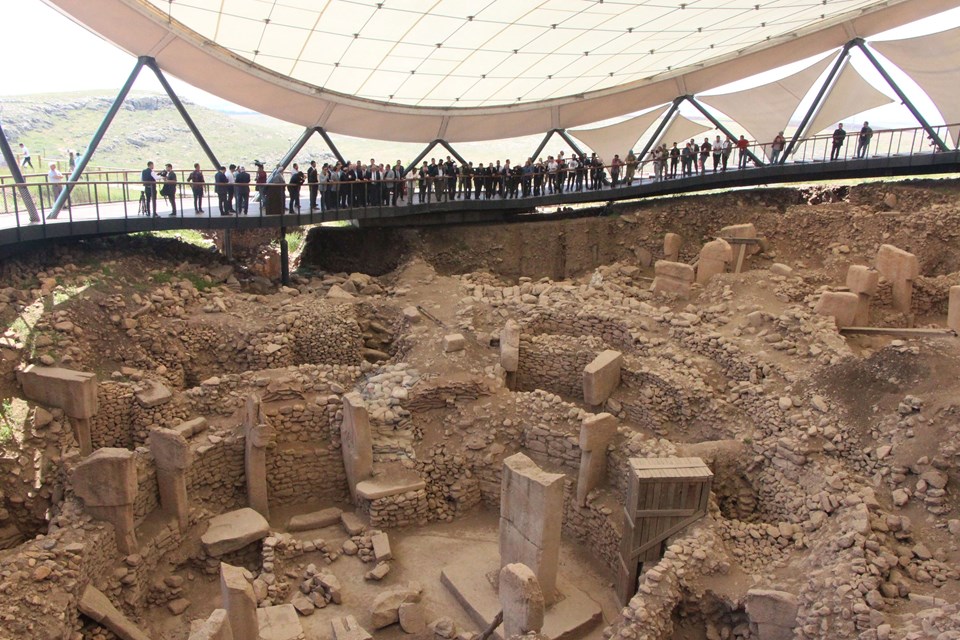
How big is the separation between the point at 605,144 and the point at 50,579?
2093 centimetres

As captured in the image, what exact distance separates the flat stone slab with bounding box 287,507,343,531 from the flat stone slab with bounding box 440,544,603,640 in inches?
83.5

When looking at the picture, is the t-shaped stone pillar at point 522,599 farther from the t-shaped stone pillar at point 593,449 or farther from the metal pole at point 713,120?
the metal pole at point 713,120

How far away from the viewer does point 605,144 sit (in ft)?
81.5

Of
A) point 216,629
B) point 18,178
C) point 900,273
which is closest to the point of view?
point 216,629

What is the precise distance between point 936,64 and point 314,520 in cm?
2038

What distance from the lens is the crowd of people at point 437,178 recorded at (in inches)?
645

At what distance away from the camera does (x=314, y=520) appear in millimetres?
11203

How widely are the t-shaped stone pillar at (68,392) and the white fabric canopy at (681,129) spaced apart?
61.6 ft

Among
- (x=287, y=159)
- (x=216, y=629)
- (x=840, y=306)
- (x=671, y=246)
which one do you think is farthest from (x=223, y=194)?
(x=840, y=306)

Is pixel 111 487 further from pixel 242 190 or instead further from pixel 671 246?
pixel 671 246

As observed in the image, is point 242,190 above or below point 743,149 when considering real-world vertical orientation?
below

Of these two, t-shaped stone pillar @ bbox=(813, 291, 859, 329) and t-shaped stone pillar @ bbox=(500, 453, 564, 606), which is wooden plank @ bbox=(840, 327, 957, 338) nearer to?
t-shaped stone pillar @ bbox=(813, 291, 859, 329)

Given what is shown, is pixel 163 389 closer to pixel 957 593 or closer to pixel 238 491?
pixel 238 491

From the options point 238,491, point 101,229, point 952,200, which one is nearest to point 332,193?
point 101,229
